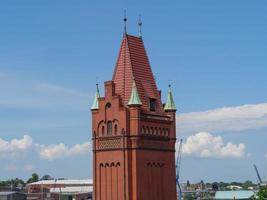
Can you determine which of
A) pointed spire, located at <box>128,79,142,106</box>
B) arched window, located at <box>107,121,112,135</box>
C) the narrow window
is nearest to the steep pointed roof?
the narrow window

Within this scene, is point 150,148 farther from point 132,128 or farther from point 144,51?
point 144,51

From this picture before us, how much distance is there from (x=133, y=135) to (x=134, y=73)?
8.44 metres

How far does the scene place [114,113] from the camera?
74938 millimetres

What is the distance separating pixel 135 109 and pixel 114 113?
300cm

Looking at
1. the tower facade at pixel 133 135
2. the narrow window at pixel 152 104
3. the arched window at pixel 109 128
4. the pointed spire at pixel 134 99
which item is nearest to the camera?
the tower facade at pixel 133 135

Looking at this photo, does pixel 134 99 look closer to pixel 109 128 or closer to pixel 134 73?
pixel 134 73

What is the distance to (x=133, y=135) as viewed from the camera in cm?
7338

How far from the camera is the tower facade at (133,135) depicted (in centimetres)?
7325

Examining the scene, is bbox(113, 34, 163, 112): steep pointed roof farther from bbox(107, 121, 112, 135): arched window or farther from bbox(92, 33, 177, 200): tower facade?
bbox(107, 121, 112, 135): arched window

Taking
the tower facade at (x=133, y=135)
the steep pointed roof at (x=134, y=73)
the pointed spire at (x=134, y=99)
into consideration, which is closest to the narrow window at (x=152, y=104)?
the tower facade at (x=133, y=135)

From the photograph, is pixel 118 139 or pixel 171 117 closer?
pixel 118 139

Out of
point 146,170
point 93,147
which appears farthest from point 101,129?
point 146,170

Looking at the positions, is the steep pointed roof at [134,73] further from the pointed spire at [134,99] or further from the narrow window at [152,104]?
the pointed spire at [134,99]

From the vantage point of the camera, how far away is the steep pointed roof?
250 feet
